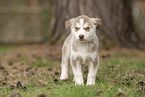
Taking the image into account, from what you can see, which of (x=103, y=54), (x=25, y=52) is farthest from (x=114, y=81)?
(x=25, y=52)

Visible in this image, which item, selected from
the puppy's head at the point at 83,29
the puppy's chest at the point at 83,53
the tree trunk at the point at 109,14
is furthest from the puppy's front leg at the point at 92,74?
the tree trunk at the point at 109,14

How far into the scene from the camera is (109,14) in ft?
25.1

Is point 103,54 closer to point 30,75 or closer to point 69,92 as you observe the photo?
point 30,75

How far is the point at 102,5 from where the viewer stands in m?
7.62

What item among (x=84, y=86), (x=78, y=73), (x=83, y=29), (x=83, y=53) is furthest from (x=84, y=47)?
(x=84, y=86)

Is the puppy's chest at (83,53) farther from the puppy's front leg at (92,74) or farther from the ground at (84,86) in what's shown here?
the ground at (84,86)

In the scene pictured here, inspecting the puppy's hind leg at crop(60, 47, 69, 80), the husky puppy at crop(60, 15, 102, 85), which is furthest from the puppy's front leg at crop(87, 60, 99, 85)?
the puppy's hind leg at crop(60, 47, 69, 80)

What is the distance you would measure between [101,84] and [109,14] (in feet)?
13.5

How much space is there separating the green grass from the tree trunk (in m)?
2.00

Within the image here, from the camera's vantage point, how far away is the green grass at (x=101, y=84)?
3.39 m

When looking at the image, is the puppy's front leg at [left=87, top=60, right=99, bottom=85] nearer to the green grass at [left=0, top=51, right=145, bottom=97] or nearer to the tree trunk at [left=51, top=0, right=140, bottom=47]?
the green grass at [left=0, top=51, right=145, bottom=97]

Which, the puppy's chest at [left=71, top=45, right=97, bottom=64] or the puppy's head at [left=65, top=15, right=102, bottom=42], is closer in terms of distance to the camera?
the puppy's head at [left=65, top=15, right=102, bottom=42]

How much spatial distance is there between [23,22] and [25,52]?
512 cm

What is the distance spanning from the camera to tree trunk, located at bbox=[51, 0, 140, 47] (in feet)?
24.8
